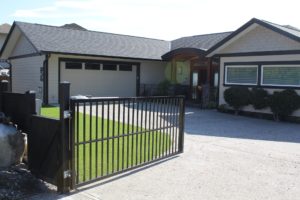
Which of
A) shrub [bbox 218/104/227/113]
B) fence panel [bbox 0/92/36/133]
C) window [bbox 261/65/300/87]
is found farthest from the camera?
shrub [bbox 218/104/227/113]

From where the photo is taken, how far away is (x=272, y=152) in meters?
7.83

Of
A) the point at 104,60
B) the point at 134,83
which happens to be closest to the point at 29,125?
the point at 104,60

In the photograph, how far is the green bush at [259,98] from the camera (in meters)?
14.0

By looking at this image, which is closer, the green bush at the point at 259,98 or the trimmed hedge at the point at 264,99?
the trimmed hedge at the point at 264,99

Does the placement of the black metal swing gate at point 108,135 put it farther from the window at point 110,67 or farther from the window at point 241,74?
the window at point 110,67

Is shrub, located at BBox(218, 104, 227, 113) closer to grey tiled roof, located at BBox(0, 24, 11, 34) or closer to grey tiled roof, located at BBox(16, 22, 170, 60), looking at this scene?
grey tiled roof, located at BBox(16, 22, 170, 60)

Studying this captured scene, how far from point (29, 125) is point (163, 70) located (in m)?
18.7

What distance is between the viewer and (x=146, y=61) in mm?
22172

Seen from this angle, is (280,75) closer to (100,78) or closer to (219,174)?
(219,174)

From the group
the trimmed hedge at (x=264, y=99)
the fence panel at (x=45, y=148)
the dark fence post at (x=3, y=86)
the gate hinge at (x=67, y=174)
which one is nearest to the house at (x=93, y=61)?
the trimmed hedge at (x=264, y=99)

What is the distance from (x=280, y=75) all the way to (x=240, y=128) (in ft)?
12.7

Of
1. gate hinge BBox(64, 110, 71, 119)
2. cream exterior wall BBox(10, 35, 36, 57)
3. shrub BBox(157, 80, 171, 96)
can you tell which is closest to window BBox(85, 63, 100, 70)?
cream exterior wall BBox(10, 35, 36, 57)

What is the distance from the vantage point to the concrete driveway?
486cm

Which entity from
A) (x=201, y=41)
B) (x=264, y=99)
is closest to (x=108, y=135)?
(x=264, y=99)
